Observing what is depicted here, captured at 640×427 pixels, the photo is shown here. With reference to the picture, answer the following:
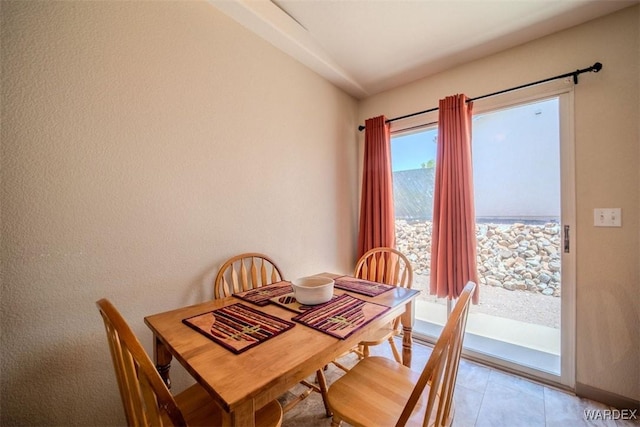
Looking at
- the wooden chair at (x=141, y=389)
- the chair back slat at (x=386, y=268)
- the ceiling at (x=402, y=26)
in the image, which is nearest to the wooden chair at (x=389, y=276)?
the chair back slat at (x=386, y=268)

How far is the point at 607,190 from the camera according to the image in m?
1.49

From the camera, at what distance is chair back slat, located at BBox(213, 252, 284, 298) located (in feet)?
4.66

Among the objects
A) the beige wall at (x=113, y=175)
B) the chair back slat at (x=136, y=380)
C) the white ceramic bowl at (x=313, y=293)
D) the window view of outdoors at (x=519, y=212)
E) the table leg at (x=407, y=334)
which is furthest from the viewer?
the window view of outdoors at (x=519, y=212)

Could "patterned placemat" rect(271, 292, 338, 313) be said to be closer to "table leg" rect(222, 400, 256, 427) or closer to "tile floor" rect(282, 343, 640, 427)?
"table leg" rect(222, 400, 256, 427)

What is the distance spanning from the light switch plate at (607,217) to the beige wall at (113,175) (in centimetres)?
211

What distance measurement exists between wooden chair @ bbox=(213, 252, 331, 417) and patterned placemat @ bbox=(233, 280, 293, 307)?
0.16m

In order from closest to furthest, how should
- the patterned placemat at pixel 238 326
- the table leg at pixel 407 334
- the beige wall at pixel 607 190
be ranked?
1. the patterned placemat at pixel 238 326
2. the table leg at pixel 407 334
3. the beige wall at pixel 607 190

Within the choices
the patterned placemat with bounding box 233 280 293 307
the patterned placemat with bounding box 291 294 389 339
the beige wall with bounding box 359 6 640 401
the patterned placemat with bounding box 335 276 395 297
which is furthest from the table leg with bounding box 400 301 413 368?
the beige wall with bounding box 359 6 640 401

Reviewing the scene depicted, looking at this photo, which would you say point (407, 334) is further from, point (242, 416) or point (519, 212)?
point (519, 212)

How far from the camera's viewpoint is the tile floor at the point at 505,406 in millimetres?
1347

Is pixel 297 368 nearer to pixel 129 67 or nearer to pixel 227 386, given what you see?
pixel 227 386

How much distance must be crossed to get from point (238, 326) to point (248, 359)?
0.23 m

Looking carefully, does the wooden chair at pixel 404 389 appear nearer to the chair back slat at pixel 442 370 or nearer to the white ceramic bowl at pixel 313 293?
the chair back slat at pixel 442 370

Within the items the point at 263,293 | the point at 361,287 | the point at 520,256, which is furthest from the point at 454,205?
the point at 263,293
